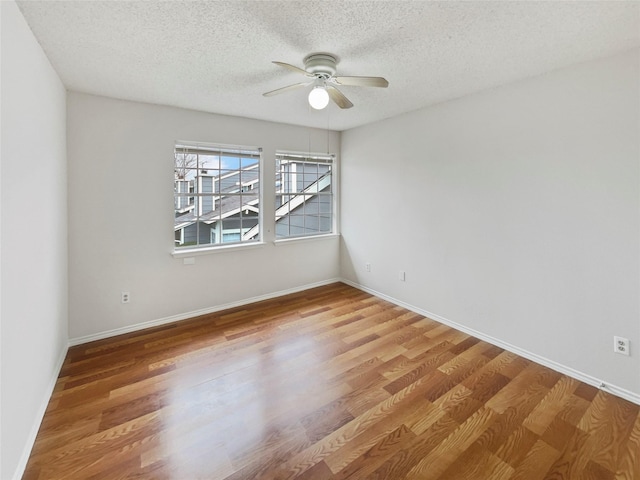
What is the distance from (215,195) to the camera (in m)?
3.78

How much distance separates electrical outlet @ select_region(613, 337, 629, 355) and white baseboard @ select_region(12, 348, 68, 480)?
3866 mm

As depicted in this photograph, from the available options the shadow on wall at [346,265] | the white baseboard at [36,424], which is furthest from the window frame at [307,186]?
the white baseboard at [36,424]

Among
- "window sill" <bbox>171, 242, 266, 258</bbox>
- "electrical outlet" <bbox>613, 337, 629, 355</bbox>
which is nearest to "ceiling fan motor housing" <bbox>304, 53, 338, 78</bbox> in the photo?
"window sill" <bbox>171, 242, 266, 258</bbox>

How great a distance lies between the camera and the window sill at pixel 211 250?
11.6 ft

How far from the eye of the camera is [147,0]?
5.16ft

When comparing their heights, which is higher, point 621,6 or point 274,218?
point 621,6

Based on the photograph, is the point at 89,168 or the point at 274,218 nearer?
the point at 89,168

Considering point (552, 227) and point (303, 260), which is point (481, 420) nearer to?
point (552, 227)

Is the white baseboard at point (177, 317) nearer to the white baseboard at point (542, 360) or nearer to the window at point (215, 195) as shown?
the window at point (215, 195)

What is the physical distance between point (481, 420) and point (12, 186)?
3090 mm

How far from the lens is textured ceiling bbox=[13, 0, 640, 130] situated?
5.44 feet

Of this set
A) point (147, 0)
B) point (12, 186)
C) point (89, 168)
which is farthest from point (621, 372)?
point (89, 168)

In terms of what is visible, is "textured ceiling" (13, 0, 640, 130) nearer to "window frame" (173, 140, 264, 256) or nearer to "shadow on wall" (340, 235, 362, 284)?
"window frame" (173, 140, 264, 256)

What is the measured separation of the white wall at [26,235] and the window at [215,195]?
4.01 ft
